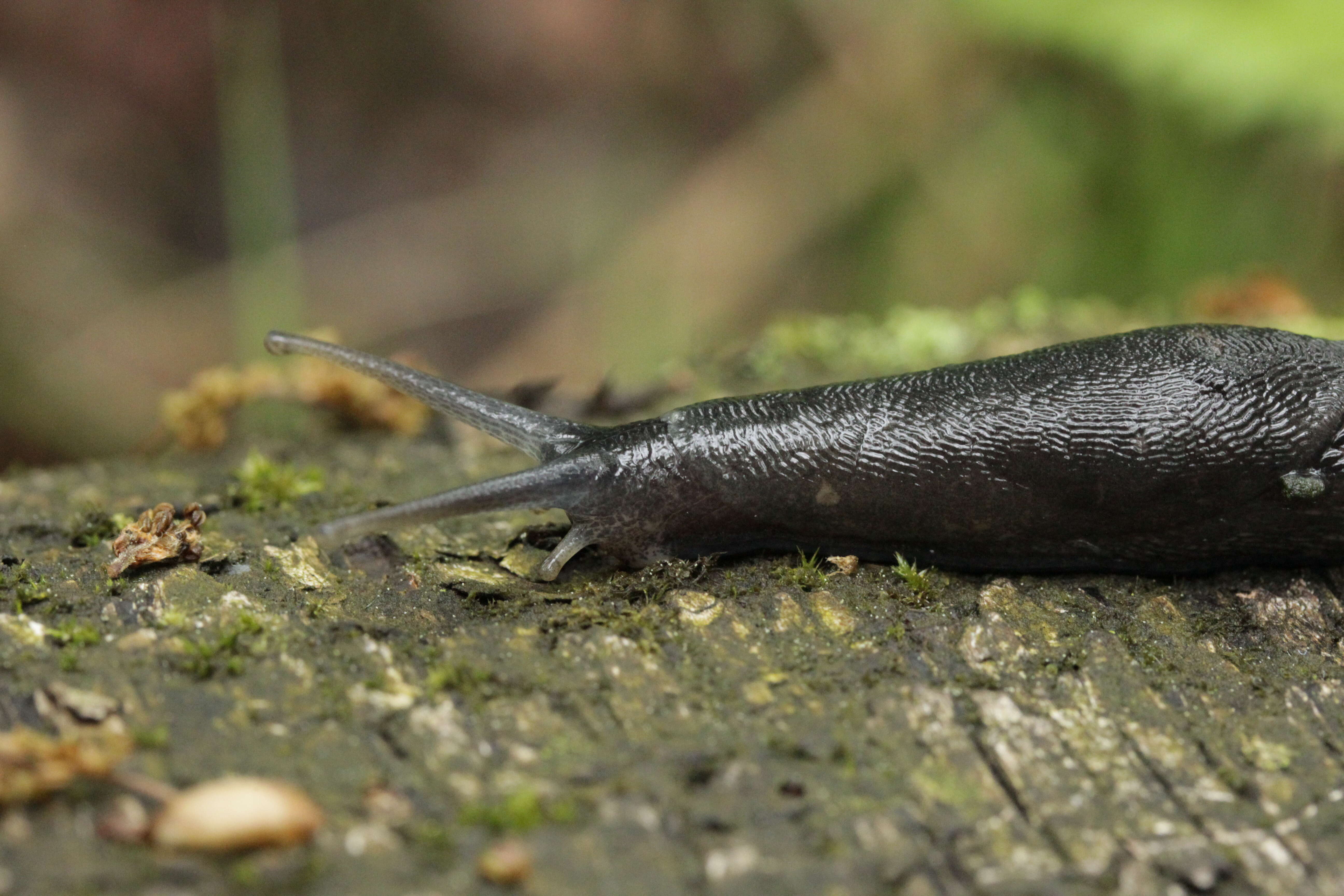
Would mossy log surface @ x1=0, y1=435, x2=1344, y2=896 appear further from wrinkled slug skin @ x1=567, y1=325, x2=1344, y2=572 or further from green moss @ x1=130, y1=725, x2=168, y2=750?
wrinkled slug skin @ x1=567, y1=325, x2=1344, y2=572

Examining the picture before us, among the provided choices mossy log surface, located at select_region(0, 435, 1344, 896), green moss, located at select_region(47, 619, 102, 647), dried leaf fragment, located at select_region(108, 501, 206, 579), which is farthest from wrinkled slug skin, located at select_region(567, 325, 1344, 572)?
green moss, located at select_region(47, 619, 102, 647)

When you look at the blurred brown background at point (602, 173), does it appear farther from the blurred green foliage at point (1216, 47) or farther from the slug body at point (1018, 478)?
the slug body at point (1018, 478)

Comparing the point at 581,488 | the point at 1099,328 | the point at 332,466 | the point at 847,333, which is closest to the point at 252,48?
the point at 332,466

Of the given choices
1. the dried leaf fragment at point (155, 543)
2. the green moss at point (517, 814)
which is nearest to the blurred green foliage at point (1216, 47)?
the dried leaf fragment at point (155, 543)

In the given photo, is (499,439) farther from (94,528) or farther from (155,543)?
(94,528)

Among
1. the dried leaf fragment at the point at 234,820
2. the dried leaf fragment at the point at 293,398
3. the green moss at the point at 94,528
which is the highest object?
the dried leaf fragment at the point at 293,398

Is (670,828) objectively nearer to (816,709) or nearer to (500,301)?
(816,709)
